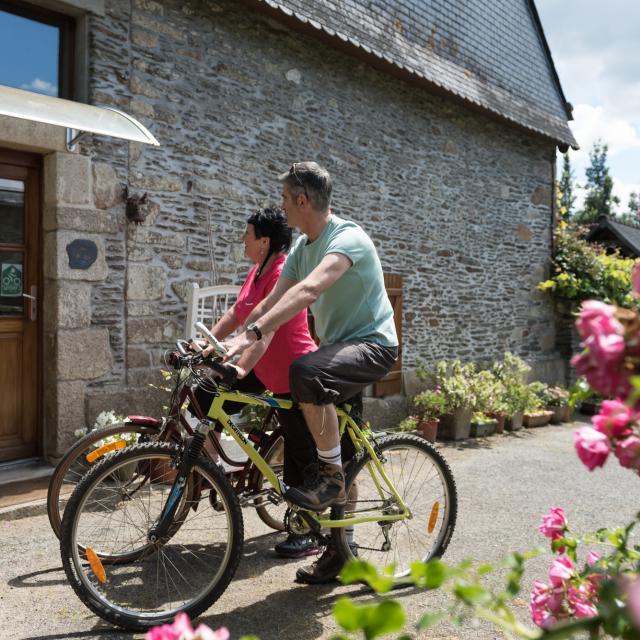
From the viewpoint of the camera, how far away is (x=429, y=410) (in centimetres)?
788

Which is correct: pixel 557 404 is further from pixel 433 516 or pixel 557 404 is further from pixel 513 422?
pixel 433 516

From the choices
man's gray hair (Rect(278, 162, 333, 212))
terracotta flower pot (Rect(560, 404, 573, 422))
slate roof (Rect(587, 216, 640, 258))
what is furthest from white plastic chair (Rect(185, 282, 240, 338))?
slate roof (Rect(587, 216, 640, 258))

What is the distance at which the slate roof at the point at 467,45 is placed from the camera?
24.2 ft

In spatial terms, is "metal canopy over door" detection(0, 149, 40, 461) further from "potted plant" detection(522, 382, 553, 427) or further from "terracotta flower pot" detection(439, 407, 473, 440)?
"potted plant" detection(522, 382, 553, 427)

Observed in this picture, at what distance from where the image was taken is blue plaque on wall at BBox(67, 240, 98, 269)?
5.08 metres

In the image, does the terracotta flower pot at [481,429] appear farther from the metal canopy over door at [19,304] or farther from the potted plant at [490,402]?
the metal canopy over door at [19,304]

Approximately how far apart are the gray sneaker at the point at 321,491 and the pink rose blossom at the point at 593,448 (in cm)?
201

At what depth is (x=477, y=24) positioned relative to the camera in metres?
9.95

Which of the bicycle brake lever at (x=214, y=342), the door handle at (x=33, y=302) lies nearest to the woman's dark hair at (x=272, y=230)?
the bicycle brake lever at (x=214, y=342)

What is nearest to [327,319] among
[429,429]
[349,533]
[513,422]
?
[349,533]

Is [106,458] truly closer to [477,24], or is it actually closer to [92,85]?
[92,85]

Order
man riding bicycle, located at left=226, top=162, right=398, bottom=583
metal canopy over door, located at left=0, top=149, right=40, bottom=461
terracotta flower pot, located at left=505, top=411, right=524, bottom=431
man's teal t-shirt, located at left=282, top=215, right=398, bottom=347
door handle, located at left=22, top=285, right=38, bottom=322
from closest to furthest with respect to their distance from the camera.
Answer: man riding bicycle, located at left=226, top=162, right=398, bottom=583, man's teal t-shirt, located at left=282, top=215, right=398, bottom=347, metal canopy over door, located at left=0, top=149, right=40, bottom=461, door handle, located at left=22, top=285, right=38, bottom=322, terracotta flower pot, located at left=505, top=411, right=524, bottom=431

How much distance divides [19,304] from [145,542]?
8.98ft

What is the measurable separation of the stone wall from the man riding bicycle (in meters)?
2.56
